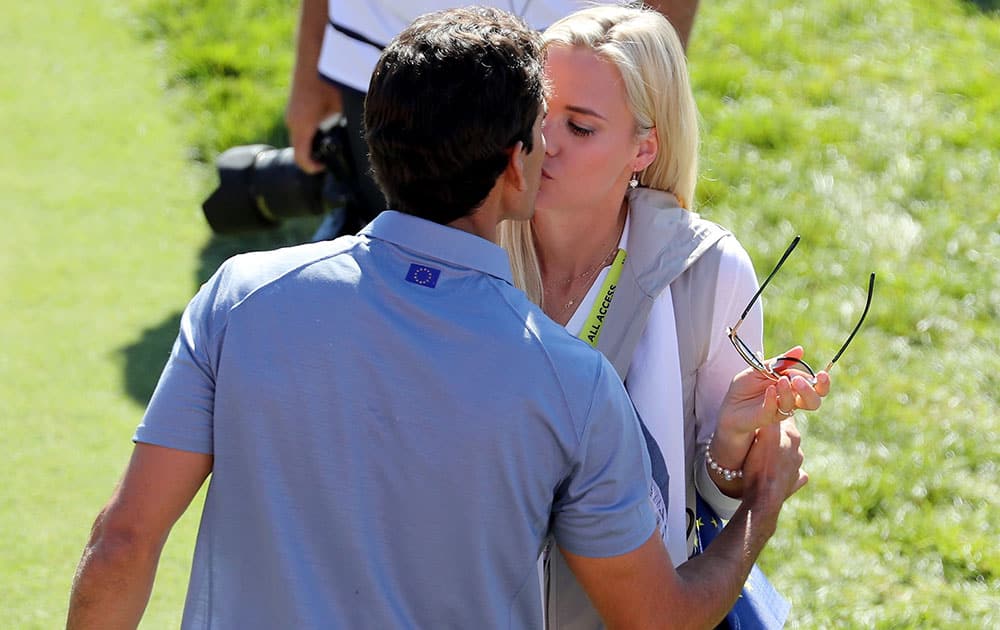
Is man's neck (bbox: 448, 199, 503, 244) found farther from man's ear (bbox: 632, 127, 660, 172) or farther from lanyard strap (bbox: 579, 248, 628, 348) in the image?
man's ear (bbox: 632, 127, 660, 172)

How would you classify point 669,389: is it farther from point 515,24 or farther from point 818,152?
point 818,152

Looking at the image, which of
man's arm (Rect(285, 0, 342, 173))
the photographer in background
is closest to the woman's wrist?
the photographer in background

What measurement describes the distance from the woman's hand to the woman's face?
1.58 feet

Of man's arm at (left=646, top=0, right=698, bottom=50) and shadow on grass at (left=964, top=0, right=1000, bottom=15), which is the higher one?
man's arm at (left=646, top=0, right=698, bottom=50)

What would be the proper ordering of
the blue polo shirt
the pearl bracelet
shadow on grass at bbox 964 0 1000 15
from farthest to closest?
shadow on grass at bbox 964 0 1000 15
the pearl bracelet
the blue polo shirt

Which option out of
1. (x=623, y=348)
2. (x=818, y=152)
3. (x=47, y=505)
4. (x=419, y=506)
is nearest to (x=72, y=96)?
(x=47, y=505)

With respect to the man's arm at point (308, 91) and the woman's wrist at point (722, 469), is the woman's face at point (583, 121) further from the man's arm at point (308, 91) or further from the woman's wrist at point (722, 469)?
the man's arm at point (308, 91)

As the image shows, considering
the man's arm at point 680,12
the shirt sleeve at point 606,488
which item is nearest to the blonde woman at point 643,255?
the shirt sleeve at point 606,488

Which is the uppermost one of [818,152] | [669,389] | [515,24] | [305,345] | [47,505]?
[515,24]

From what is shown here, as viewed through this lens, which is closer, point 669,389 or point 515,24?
point 515,24

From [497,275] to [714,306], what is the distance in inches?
26.8

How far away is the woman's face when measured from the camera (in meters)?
2.32

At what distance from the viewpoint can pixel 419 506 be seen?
5.31 ft

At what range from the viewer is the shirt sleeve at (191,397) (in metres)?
1.67
